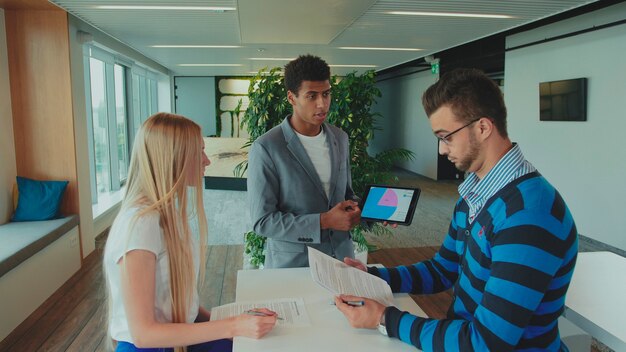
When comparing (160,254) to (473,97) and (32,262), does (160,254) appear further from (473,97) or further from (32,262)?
(32,262)

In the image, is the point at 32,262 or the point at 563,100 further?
the point at 563,100

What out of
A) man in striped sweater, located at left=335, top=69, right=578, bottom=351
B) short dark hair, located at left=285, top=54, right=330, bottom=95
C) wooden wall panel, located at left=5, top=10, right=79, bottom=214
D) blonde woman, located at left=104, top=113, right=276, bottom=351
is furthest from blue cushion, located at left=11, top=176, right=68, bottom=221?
man in striped sweater, located at left=335, top=69, right=578, bottom=351

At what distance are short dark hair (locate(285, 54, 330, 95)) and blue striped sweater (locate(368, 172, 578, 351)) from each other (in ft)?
4.08

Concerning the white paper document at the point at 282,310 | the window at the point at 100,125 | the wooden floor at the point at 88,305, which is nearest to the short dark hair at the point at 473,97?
the white paper document at the point at 282,310

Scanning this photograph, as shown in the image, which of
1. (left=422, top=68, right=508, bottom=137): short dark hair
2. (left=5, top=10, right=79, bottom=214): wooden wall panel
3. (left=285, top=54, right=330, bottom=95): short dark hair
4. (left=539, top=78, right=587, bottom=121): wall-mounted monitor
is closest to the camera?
(left=422, top=68, right=508, bottom=137): short dark hair

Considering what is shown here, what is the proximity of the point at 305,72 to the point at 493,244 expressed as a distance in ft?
4.59

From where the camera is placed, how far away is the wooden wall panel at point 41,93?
448 cm

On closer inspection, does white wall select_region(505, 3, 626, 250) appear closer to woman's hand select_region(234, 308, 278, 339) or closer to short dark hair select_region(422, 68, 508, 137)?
short dark hair select_region(422, 68, 508, 137)

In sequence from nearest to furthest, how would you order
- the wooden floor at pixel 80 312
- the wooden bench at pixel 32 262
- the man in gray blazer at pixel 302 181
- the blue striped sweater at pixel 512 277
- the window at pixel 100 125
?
the blue striped sweater at pixel 512 277, the man in gray blazer at pixel 302 181, the wooden floor at pixel 80 312, the wooden bench at pixel 32 262, the window at pixel 100 125

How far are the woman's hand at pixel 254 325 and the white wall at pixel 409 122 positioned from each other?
9.28 metres

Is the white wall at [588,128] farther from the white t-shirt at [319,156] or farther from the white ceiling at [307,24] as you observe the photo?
the white t-shirt at [319,156]

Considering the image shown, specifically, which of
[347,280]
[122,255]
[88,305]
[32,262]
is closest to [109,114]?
[32,262]

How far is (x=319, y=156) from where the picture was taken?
233cm

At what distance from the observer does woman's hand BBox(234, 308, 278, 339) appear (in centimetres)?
130
